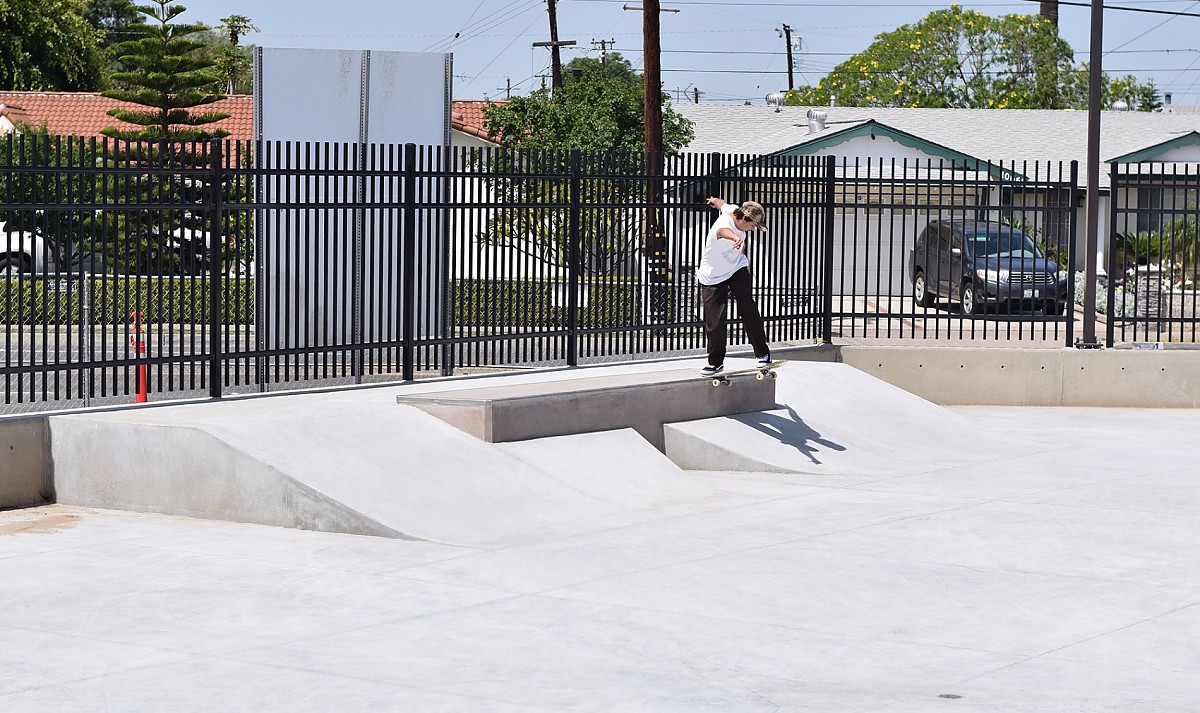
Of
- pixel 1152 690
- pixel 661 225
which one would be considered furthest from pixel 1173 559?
pixel 661 225

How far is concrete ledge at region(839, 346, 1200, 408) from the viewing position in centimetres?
1786

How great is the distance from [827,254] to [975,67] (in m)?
56.3

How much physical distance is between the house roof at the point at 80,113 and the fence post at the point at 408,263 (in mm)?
34725

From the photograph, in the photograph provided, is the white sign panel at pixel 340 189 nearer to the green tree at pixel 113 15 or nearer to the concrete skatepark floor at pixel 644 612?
the concrete skatepark floor at pixel 644 612

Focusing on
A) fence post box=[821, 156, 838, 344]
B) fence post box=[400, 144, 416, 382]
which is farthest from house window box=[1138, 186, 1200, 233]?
fence post box=[400, 144, 416, 382]

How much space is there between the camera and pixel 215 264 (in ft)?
38.7

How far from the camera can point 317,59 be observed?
48.9ft

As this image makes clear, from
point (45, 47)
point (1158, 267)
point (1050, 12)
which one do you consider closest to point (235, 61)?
point (45, 47)

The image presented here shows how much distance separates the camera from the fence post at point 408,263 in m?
13.3

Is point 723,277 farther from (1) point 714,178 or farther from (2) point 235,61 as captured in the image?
(2) point 235,61

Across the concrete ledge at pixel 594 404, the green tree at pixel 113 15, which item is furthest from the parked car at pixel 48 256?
the green tree at pixel 113 15

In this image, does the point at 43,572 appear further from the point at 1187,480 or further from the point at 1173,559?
the point at 1187,480

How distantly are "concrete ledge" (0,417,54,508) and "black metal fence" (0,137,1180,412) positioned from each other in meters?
0.33

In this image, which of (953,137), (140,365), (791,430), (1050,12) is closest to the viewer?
(140,365)
